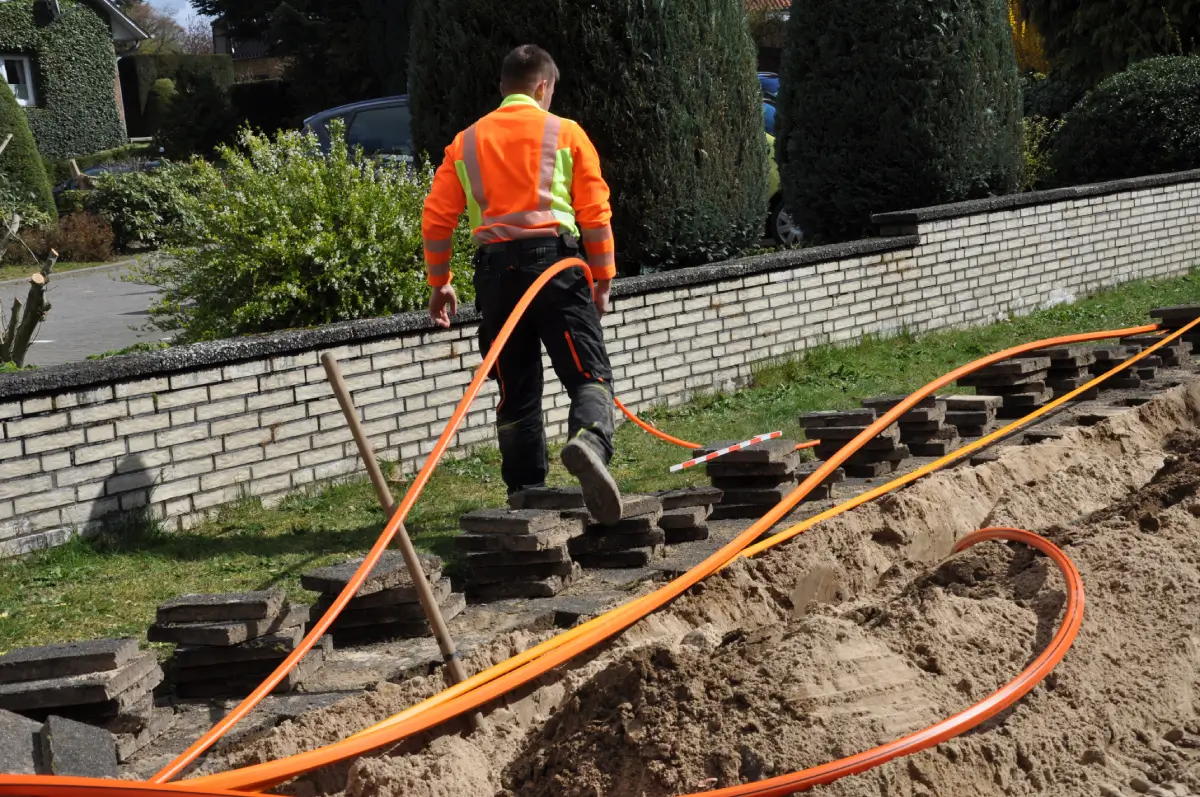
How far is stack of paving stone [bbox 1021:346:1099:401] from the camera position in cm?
767

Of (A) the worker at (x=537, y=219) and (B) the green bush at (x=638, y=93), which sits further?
(B) the green bush at (x=638, y=93)

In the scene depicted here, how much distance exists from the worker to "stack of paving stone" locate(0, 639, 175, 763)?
2140 mm

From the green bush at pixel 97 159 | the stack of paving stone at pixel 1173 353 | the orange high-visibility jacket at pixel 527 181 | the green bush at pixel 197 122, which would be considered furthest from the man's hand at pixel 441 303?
the green bush at pixel 197 122

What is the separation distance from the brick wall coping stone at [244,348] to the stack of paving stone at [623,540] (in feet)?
7.39

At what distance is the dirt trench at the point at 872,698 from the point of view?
3.14 meters

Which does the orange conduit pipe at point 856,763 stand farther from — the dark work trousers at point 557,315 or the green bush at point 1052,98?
the green bush at point 1052,98

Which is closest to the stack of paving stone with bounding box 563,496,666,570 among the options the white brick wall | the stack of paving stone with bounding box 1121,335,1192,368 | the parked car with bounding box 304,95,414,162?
the white brick wall

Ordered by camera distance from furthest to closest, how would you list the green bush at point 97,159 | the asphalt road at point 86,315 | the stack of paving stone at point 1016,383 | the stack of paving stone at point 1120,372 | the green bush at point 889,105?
the green bush at point 97,159, the asphalt road at point 86,315, the green bush at point 889,105, the stack of paving stone at point 1120,372, the stack of paving stone at point 1016,383

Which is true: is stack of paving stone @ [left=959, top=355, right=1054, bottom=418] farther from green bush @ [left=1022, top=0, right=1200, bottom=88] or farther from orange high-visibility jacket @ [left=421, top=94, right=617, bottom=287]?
green bush @ [left=1022, top=0, right=1200, bottom=88]

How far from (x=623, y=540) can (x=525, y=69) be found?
2.07m

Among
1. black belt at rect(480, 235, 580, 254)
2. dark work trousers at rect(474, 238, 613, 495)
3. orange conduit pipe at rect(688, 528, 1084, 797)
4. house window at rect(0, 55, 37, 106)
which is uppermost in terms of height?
house window at rect(0, 55, 37, 106)

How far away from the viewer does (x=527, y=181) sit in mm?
5414

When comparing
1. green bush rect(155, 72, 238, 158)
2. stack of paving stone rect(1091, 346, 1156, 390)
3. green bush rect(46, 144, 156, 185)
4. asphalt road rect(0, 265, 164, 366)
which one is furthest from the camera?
green bush rect(155, 72, 238, 158)

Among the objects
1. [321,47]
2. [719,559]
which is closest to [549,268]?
[719,559]
